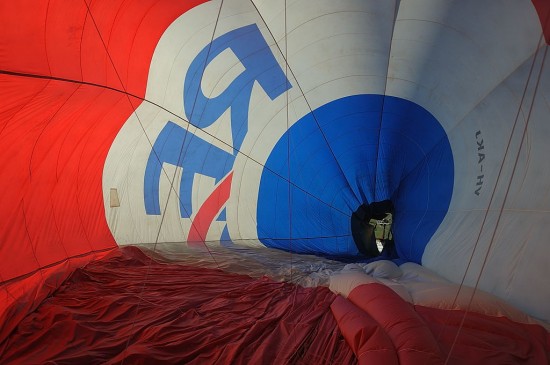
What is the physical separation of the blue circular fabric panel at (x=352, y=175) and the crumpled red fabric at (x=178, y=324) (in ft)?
4.62

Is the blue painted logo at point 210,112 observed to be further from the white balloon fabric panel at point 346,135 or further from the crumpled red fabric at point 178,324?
the crumpled red fabric at point 178,324

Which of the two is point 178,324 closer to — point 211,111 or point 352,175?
point 211,111

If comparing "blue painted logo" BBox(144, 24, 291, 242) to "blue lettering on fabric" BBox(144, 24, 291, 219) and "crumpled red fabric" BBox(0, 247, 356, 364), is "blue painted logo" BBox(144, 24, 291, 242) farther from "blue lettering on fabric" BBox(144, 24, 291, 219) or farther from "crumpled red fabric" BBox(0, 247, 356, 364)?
"crumpled red fabric" BBox(0, 247, 356, 364)

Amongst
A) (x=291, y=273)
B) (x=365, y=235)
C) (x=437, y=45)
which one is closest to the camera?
(x=437, y=45)

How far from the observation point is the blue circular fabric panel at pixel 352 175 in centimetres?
365

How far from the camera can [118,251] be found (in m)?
3.71

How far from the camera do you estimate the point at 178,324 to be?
6.78ft

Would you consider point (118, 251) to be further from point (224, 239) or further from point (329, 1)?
point (329, 1)

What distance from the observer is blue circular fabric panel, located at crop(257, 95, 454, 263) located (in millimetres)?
3646

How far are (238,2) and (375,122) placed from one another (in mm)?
2066

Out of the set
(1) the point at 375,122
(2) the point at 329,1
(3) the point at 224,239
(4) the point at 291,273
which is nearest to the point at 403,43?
(2) the point at 329,1

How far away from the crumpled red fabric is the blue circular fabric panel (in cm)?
141

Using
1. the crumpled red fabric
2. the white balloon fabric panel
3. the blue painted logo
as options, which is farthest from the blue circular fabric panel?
the crumpled red fabric

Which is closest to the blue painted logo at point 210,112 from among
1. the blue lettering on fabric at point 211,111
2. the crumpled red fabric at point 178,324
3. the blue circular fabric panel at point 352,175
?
the blue lettering on fabric at point 211,111
